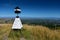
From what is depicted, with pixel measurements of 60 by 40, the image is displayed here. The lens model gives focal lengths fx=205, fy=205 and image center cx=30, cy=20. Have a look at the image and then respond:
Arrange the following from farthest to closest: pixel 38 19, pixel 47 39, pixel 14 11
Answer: pixel 38 19, pixel 14 11, pixel 47 39

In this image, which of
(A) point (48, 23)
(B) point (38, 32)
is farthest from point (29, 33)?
(A) point (48, 23)

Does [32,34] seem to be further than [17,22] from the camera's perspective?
No

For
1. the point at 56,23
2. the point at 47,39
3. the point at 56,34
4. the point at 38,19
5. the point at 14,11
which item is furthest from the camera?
the point at 38,19

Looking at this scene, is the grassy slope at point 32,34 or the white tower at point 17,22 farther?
the white tower at point 17,22

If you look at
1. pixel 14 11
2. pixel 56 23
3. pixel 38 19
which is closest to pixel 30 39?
pixel 14 11

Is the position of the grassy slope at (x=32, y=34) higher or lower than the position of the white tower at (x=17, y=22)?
lower

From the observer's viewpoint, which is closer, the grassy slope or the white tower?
the grassy slope

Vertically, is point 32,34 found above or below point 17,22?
below

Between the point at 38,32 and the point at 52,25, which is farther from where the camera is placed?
the point at 52,25

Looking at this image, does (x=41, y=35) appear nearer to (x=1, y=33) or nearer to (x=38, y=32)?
(x=38, y=32)

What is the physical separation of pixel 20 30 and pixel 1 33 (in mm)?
1213

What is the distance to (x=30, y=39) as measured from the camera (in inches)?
462

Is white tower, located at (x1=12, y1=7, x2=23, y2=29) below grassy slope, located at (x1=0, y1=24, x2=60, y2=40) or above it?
above

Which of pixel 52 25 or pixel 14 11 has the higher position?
pixel 14 11
